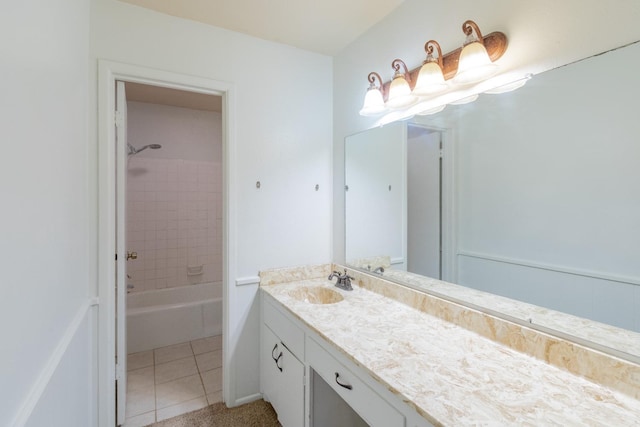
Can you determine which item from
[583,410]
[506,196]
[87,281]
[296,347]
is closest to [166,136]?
[87,281]

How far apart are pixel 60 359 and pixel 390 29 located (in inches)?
85.4

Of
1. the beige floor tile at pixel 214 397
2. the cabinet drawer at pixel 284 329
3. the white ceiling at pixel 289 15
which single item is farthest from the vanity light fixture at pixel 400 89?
the beige floor tile at pixel 214 397

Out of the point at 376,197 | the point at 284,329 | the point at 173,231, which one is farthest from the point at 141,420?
the point at 376,197

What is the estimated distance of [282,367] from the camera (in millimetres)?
1671

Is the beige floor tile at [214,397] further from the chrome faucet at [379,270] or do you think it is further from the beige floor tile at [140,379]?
the chrome faucet at [379,270]

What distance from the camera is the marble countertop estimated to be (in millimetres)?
772

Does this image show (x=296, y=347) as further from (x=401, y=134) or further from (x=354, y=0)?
(x=354, y=0)

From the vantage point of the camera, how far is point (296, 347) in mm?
1521

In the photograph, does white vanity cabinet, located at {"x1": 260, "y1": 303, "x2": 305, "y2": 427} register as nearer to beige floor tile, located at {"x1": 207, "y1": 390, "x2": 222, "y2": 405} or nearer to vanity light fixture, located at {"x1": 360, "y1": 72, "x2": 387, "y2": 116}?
beige floor tile, located at {"x1": 207, "y1": 390, "x2": 222, "y2": 405}

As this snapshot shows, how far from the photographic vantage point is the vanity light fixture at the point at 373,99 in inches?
70.0

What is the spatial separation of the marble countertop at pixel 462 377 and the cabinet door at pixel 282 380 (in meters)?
0.33

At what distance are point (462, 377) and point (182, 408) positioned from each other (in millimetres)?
1839

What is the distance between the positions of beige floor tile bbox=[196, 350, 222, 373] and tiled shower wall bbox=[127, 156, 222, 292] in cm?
90

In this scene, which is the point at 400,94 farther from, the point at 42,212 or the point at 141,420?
the point at 141,420
